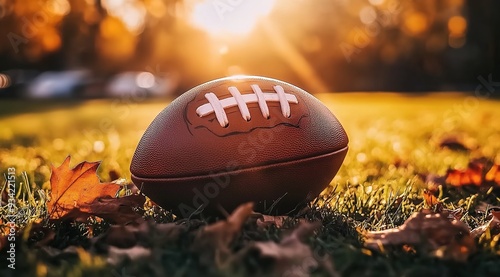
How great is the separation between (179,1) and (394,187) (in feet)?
71.9

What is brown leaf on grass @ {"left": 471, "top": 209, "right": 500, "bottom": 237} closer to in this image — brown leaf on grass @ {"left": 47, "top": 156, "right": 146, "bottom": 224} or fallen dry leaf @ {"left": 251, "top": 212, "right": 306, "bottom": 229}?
fallen dry leaf @ {"left": 251, "top": 212, "right": 306, "bottom": 229}

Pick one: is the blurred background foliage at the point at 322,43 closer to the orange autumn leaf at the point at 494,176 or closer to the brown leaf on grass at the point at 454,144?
the brown leaf on grass at the point at 454,144

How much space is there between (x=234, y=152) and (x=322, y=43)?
25959 mm

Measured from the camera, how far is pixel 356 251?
2189 millimetres

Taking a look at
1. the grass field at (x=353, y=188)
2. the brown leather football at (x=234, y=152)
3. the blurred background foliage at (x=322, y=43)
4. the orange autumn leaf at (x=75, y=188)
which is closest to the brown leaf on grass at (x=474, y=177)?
the grass field at (x=353, y=188)

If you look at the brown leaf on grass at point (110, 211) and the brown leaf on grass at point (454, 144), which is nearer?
the brown leaf on grass at point (110, 211)

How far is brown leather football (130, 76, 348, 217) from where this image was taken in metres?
2.60

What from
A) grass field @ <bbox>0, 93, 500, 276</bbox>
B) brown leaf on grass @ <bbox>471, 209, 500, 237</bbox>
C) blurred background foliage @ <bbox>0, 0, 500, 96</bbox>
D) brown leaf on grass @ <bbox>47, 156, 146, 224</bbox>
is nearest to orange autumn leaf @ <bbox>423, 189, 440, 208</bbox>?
grass field @ <bbox>0, 93, 500, 276</bbox>

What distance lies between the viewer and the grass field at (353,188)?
6.71 feet

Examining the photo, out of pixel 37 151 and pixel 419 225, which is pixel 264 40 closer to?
pixel 37 151

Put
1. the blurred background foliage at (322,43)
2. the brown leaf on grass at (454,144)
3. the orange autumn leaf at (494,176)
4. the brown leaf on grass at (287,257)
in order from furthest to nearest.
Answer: the blurred background foliage at (322,43) → the brown leaf on grass at (454,144) → the orange autumn leaf at (494,176) → the brown leaf on grass at (287,257)

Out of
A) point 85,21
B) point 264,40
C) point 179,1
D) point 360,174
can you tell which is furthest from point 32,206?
point 264,40

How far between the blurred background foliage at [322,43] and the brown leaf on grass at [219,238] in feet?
70.4

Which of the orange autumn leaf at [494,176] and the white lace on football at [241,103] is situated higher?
the white lace on football at [241,103]
